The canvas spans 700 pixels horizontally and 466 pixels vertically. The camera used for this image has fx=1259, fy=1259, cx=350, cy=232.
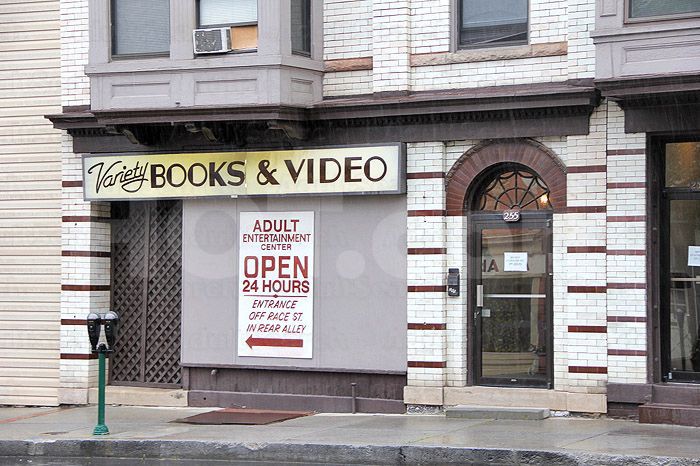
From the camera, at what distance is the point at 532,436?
44.5ft

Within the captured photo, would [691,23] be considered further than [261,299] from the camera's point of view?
No

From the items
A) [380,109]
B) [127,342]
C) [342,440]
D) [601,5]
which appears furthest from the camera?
[127,342]

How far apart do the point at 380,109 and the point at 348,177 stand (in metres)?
0.98

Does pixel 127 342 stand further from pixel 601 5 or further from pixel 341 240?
pixel 601 5

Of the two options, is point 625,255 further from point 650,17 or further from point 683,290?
point 650,17

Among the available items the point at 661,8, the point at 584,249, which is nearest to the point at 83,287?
the point at 584,249

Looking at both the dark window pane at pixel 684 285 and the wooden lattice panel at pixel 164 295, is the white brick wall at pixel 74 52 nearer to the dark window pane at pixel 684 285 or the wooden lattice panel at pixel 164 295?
the wooden lattice panel at pixel 164 295

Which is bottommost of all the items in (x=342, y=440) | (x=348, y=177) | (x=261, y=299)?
(x=342, y=440)

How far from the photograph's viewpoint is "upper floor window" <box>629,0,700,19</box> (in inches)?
560

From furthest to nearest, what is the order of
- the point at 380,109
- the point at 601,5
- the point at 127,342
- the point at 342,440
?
the point at 127,342, the point at 380,109, the point at 601,5, the point at 342,440

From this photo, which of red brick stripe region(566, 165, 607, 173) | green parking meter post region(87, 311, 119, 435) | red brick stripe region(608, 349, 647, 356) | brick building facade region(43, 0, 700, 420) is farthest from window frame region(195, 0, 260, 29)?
red brick stripe region(608, 349, 647, 356)

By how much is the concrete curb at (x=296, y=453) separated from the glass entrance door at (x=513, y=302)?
345 cm

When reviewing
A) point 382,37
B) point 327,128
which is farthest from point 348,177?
point 382,37

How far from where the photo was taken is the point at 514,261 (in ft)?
52.8
